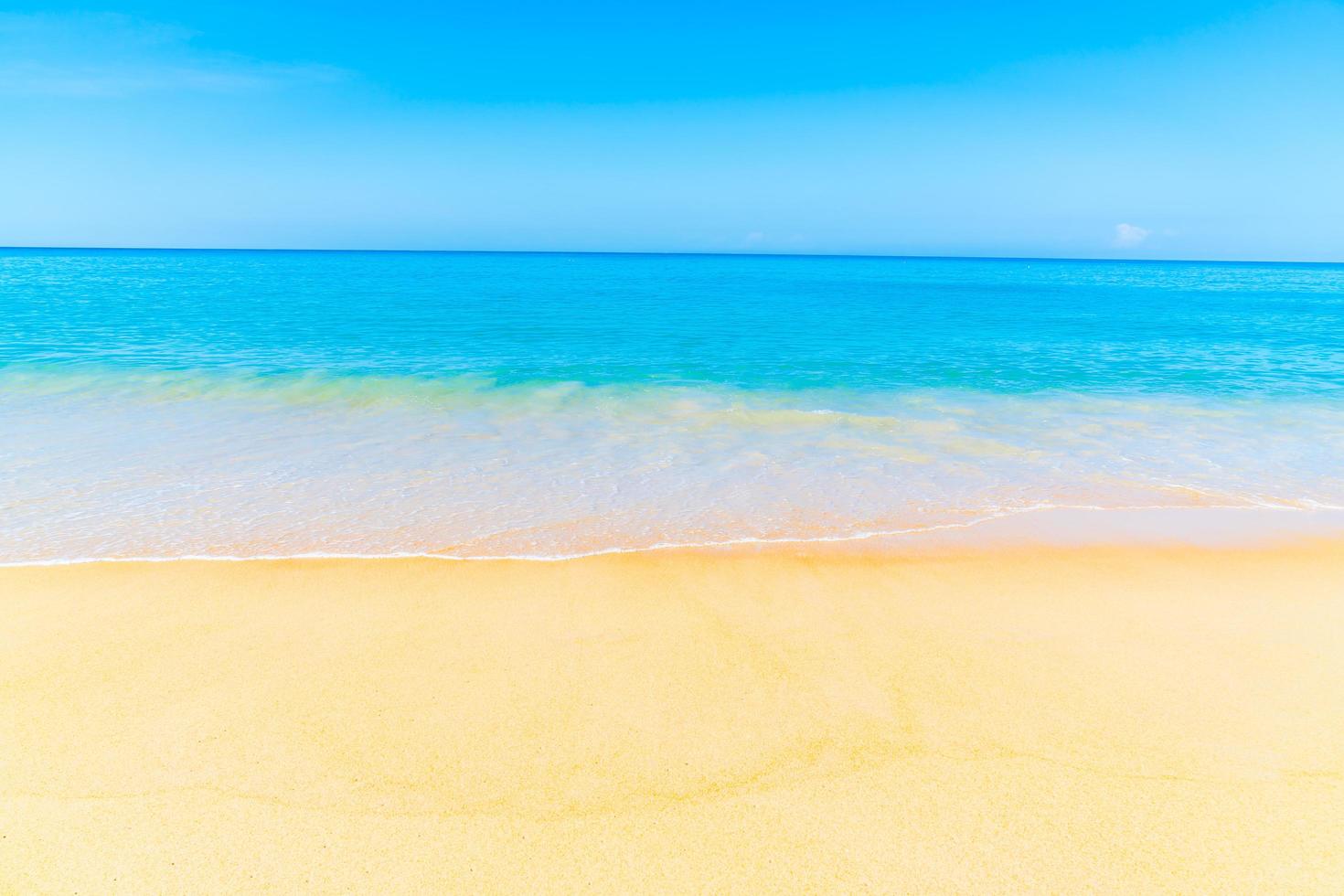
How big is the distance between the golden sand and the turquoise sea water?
1.37 metres

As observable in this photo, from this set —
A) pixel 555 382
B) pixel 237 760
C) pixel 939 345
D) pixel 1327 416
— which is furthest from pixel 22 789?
pixel 939 345

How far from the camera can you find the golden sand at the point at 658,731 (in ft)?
10.8

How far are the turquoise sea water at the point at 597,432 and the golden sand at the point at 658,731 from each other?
4.51 ft

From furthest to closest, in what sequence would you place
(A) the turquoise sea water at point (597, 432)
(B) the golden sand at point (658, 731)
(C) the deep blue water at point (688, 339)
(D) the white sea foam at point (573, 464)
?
(C) the deep blue water at point (688, 339) < (A) the turquoise sea water at point (597, 432) < (D) the white sea foam at point (573, 464) < (B) the golden sand at point (658, 731)

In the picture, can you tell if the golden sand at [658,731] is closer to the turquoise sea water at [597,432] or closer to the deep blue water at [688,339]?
the turquoise sea water at [597,432]

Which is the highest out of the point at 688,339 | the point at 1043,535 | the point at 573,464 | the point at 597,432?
the point at 688,339

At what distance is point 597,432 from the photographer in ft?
37.1

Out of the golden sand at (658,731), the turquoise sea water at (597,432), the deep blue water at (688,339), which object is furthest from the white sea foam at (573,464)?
the deep blue water at (688,339)

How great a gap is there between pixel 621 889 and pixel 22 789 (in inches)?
126

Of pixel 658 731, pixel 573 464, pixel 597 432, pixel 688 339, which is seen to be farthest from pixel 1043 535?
pixel 688 339

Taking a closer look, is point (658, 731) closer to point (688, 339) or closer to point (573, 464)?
point (573, 464)

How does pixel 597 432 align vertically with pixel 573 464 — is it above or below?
above

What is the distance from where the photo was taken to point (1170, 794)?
371 centimetres

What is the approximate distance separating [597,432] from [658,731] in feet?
24.6
